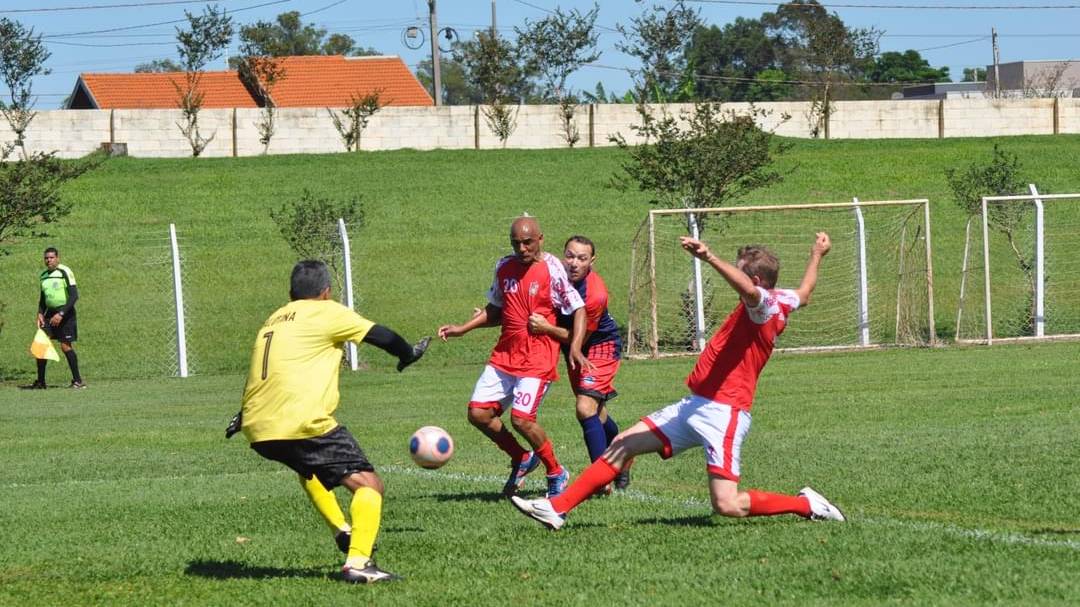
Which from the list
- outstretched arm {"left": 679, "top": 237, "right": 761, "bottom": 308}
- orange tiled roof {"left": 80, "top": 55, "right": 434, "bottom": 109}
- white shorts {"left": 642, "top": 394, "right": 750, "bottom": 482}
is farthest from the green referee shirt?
orange tiled roof {"left": 80, "top": 55, "right": 434, "bottom": 109}

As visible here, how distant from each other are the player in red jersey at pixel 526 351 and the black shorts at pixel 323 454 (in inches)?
92.2

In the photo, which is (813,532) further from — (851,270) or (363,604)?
(851,270)

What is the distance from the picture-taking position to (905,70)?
11300 centimetres

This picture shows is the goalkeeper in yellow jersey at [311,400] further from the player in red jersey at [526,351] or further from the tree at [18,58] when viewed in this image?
the tree at [18,58]

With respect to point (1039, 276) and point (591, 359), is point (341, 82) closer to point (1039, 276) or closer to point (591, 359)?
point (1039, 276)

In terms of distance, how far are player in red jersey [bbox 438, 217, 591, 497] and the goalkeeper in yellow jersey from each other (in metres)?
2.26

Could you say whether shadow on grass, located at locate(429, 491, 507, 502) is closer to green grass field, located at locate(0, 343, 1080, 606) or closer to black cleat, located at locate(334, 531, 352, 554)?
green grass field, located at locate(0, 343, 1080, 606)

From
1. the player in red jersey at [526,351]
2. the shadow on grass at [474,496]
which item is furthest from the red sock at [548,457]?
the shadow on grass at [474,496]

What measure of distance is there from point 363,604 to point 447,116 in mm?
38526

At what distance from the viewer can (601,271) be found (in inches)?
1204

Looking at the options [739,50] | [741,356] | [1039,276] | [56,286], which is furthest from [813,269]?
[739,50]

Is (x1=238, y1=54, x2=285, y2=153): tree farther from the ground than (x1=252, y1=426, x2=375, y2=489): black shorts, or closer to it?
farther from the ground

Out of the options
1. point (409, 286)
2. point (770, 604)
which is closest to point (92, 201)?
point (409, 286)

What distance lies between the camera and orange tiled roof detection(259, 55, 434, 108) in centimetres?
5984
